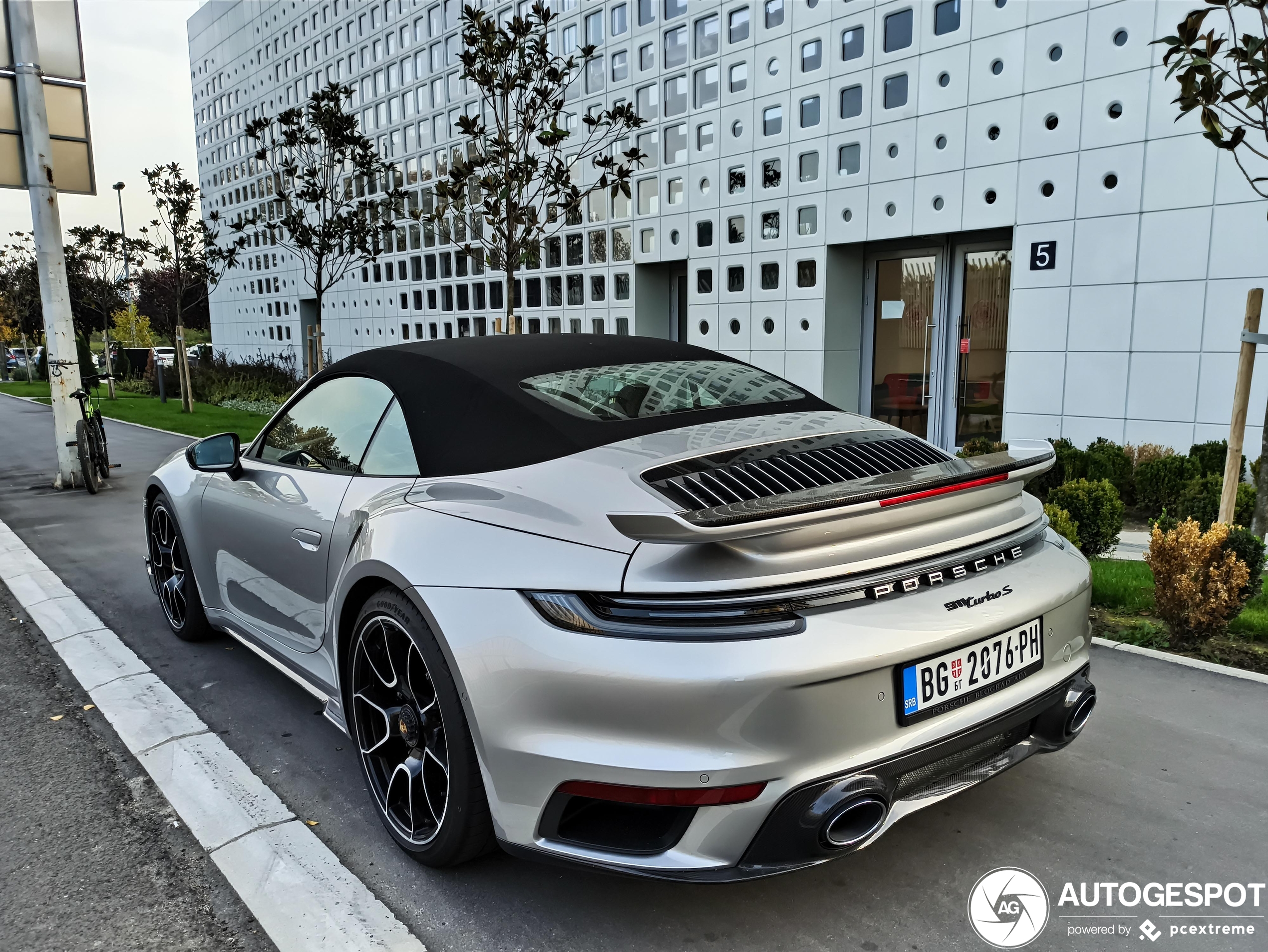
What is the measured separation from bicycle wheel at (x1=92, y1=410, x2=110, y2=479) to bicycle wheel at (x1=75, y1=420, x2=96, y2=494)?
195mm

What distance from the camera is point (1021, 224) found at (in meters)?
9.30

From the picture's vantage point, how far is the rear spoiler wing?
1846 millimetres

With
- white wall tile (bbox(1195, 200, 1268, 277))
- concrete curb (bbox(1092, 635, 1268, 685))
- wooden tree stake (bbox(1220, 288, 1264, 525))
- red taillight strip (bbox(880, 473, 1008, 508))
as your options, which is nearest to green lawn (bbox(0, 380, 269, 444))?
concrete curb (bbox(1092, 635, 1268, 685))

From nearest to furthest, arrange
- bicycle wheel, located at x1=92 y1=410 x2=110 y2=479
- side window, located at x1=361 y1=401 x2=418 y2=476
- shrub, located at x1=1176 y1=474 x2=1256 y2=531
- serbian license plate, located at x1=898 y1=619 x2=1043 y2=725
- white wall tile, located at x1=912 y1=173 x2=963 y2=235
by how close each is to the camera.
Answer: serbian license plate, located at x1=898 y1=619 x2=1043 y2=725 → side window, located at x1=361 y1=401 x2=418 y2=476 → shrub, located at x1=1176 y1=474 x2=1256 y2=531 → bicycle wheel, located at x1=92 y1=410 x2=110 y2=479 → white wall tile, located at x1=912 y1=173 x2=963 y2=235

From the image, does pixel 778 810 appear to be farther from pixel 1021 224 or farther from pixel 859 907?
pixel 1021 224

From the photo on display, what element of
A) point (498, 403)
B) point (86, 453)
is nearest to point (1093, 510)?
point (498, 403)

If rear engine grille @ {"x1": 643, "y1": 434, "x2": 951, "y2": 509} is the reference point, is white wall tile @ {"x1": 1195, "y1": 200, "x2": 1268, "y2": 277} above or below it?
above

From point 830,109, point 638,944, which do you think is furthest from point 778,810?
point 830,109

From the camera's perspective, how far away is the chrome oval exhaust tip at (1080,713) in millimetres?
2416

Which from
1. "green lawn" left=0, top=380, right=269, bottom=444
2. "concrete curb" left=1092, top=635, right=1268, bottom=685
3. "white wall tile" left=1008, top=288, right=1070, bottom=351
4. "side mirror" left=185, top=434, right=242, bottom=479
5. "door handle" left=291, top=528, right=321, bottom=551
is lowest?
"green lawn" left=0, top=380, right=269, bottom=444

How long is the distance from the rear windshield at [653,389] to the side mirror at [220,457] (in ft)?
5.10

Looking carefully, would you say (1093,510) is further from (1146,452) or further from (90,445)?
(90,445)

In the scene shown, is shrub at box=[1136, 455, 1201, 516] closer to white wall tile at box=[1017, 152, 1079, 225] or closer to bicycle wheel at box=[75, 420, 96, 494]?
white wall tile at box=[1017, 152, 1079, 225]

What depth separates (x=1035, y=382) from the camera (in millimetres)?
9398
